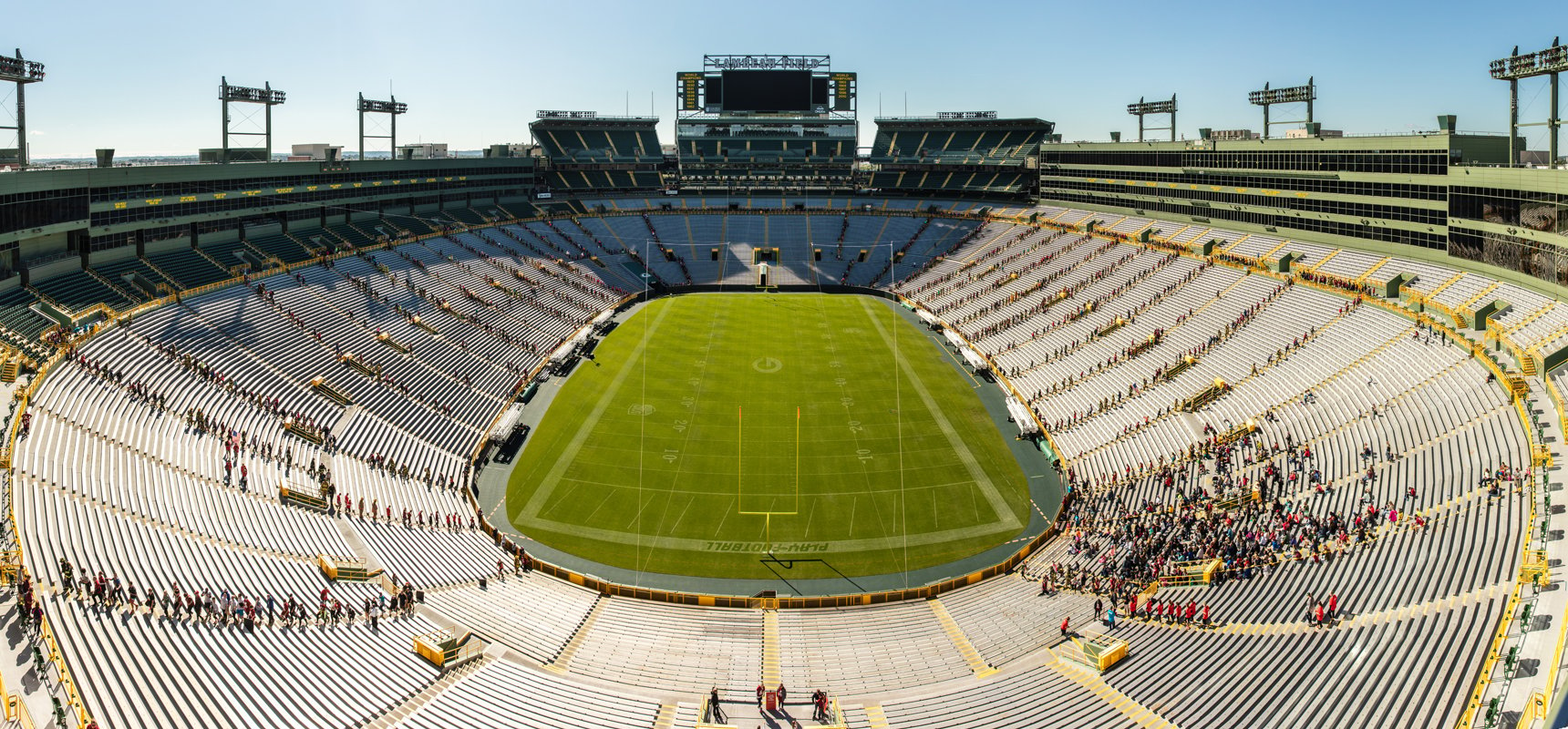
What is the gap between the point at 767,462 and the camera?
1636 inches

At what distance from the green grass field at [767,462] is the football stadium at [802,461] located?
25cm

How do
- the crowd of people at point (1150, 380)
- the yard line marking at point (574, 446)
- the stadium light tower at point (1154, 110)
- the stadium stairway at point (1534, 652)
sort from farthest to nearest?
the stadium light tower at point (1154, 110) < the crowd of people at point (1150, 380) < the yard line marking at point (574, 446) < the stadium stairway at point (1534, 652)

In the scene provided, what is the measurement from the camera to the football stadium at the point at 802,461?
72.8 ft

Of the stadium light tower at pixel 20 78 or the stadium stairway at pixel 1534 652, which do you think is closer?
the stadium stairway at pixel 1534 652

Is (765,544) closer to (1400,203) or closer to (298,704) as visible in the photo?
(298,704)

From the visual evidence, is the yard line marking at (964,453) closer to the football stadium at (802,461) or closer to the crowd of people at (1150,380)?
the football stadium at (802,461)

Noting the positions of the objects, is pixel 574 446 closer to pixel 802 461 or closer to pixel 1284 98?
pixel 802 461

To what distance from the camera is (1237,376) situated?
4403 centimetres

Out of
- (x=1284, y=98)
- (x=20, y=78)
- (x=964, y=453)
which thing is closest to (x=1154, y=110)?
(x=1284, y=98)

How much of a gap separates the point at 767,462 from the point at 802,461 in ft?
5.16

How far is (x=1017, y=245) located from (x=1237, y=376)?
119 ft

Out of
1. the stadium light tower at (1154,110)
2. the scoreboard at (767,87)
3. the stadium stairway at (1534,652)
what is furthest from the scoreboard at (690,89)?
the stadium stairway at (1534,652)

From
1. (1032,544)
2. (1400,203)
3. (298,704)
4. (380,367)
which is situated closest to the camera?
(298,704)

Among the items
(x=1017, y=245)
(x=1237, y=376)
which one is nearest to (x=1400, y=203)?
(x=1237, y=376)
